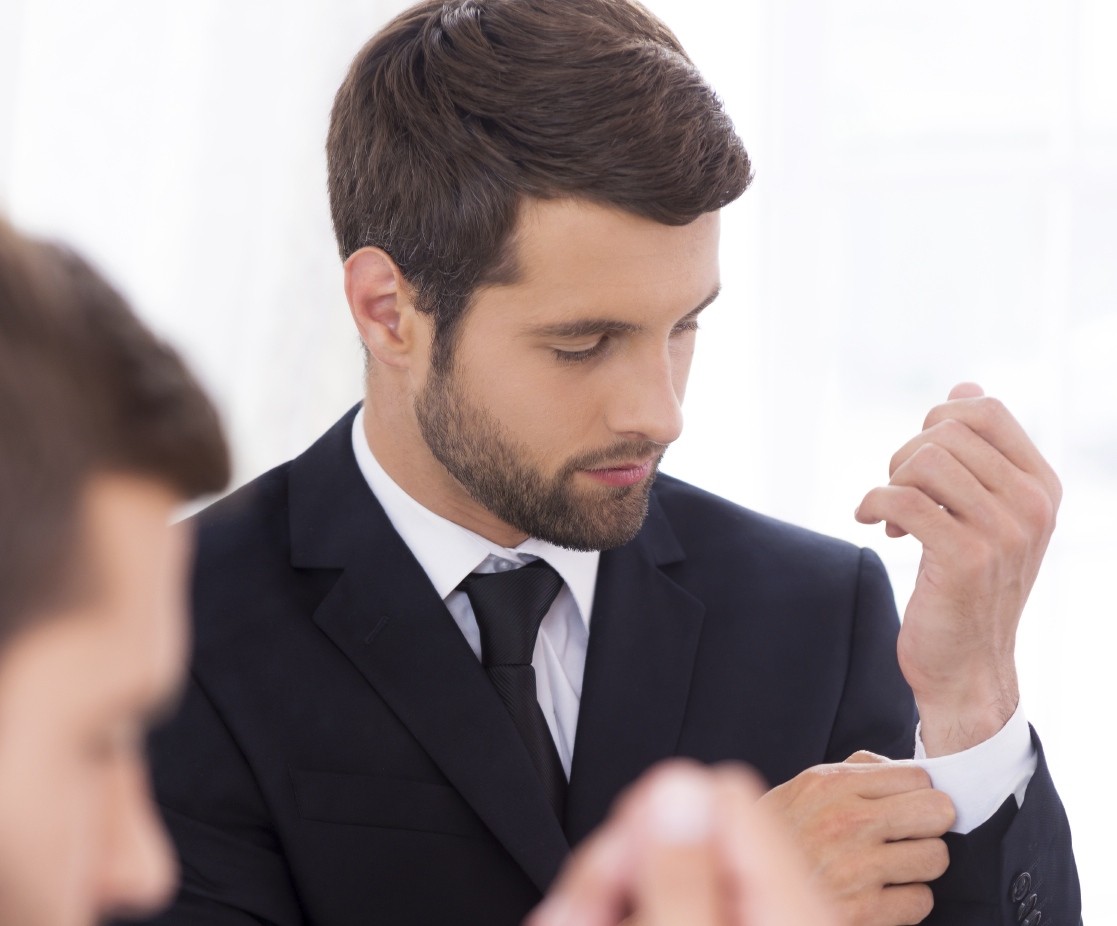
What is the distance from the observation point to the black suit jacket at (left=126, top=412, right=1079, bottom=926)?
1.48 meters

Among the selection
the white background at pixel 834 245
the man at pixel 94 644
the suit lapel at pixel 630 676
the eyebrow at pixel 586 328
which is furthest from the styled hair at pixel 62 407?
the white background at pixel 834 245

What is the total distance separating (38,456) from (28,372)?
0.03m

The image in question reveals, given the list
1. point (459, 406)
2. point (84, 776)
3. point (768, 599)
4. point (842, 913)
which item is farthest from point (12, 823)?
point (768, 599)

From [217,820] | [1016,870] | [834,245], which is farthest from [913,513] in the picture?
[834,245]

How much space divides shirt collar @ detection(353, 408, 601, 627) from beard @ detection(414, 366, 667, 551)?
2.1 inches

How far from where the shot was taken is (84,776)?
1.63 feet

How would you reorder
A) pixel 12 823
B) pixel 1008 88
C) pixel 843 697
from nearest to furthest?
1. pixel 12 823
2. pixel 843 697
3. pixel 1008 88

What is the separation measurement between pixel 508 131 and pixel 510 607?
1.79 feet

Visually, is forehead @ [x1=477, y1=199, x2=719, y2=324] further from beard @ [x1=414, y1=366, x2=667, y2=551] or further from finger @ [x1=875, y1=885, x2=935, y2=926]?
finger @ [x1=875, y1=885, x2=935, y2=926]

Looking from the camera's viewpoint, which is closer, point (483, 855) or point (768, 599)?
point (483, 855)

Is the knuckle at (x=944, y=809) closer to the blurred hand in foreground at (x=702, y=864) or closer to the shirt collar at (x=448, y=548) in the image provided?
the shirt collar at (x=448, y=548)

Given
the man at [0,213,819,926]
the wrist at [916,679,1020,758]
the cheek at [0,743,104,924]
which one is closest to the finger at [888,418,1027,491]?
the wrist at [916,679,1020,758]

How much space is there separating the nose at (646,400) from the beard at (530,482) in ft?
0.11

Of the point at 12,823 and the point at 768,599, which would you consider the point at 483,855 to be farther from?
the point at 12,823
